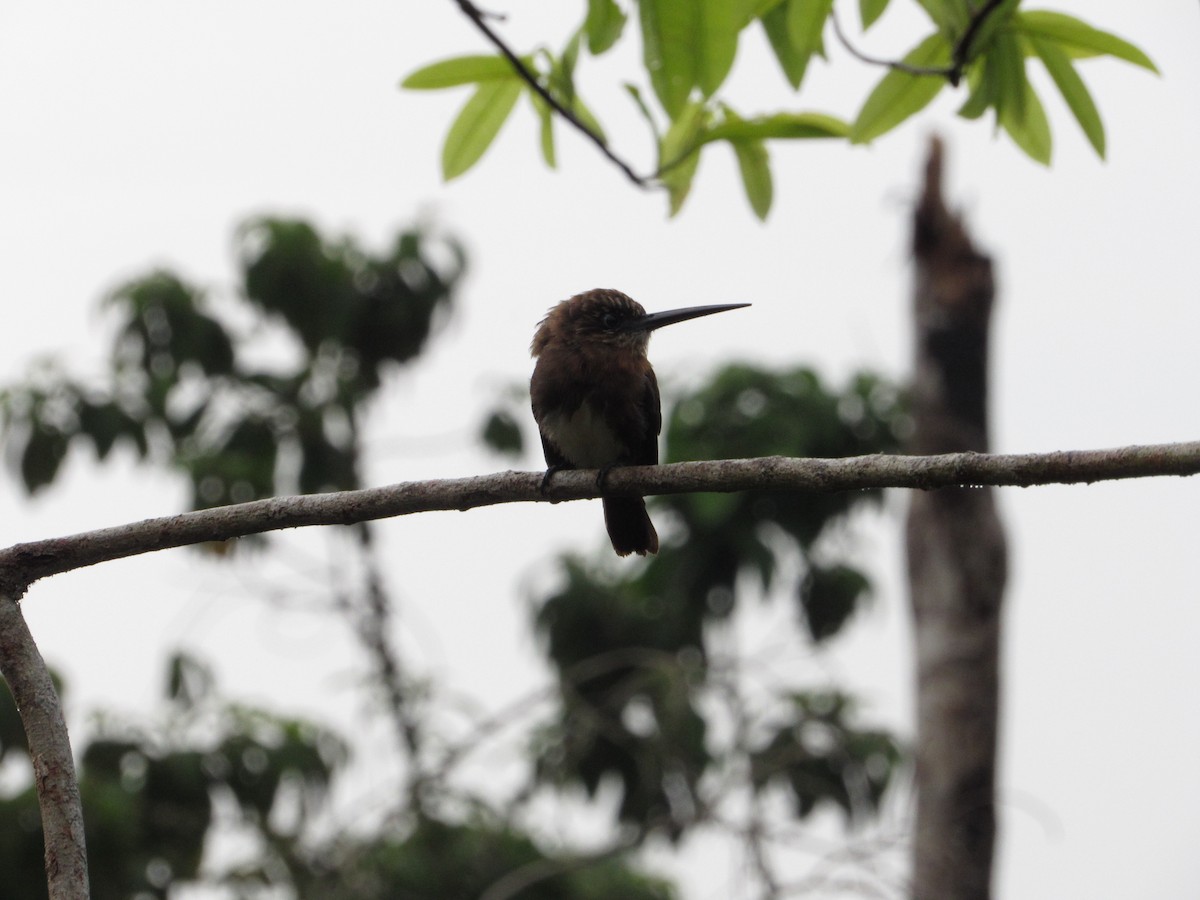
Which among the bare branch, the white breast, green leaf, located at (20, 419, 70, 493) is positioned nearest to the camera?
the bare branch

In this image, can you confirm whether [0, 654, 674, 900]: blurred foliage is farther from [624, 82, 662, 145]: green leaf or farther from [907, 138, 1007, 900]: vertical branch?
[624, 82, 662, 145]: green leaf

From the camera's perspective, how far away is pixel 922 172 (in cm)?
728

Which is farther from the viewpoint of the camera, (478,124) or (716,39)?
(478,124)

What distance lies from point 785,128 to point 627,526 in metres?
1.95

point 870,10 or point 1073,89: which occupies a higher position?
point 870,10

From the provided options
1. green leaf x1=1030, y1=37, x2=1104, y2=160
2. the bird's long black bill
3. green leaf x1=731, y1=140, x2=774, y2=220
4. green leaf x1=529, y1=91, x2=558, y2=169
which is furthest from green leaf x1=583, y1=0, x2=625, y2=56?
the bird's long black bill

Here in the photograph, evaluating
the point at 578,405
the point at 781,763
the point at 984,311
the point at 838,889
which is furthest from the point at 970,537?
the point at 578,405

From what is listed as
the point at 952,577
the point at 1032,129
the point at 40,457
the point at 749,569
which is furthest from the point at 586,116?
the point at 40,457

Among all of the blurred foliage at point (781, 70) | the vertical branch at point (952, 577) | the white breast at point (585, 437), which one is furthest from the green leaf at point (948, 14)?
the vertical branch at point (952, 577)

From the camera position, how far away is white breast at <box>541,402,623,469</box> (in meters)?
4.08

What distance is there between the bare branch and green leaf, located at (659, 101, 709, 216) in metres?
0.60

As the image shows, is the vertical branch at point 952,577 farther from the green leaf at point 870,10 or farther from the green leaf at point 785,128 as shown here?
the green leaf at point 870,10

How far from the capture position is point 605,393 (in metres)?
4.09

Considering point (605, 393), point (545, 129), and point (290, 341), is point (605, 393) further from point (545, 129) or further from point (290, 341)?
point (290, 341)
